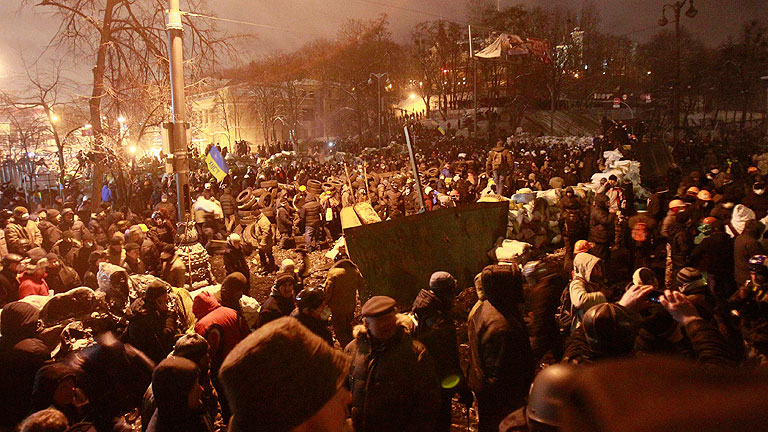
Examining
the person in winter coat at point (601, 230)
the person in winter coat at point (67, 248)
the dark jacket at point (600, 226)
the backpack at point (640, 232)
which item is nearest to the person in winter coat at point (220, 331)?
the person in winter coat at point (67, 248)

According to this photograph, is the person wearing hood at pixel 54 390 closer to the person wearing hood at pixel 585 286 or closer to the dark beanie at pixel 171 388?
the dark beanie at pixel 171 388

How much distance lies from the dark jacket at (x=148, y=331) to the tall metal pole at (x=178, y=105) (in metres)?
4.53

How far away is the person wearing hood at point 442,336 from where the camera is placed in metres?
4.03

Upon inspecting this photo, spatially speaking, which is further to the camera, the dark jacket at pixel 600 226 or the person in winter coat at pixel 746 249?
the dark jacket at pixel 600 226

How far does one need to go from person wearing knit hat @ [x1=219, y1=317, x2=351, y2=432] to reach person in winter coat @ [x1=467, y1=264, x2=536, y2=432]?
2013mm

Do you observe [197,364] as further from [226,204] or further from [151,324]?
[226,204]

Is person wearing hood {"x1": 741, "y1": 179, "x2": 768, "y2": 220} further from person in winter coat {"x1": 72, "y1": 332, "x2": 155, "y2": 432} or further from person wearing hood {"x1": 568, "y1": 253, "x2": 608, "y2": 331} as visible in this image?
person in winter coat {"x1": 72, "y1": 332, "x2": 155, "y2": 432}

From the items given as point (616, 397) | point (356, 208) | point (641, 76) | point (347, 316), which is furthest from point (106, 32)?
point (641, 76)

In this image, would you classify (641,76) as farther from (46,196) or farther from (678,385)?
(678,385)

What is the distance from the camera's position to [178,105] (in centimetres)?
877

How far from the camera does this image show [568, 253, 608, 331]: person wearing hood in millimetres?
4688

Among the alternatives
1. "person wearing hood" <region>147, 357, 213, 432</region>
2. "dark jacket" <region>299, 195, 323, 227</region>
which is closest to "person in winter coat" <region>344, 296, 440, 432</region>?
"person wearing hood" <region>147, 357, 213, 432</region>

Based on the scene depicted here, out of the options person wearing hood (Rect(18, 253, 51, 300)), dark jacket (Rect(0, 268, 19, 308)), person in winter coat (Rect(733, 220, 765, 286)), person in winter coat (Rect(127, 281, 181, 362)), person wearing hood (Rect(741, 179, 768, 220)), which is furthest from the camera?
person wearing hood (Rect(741, 179, 768, 220))

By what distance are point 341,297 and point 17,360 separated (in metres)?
3.36
